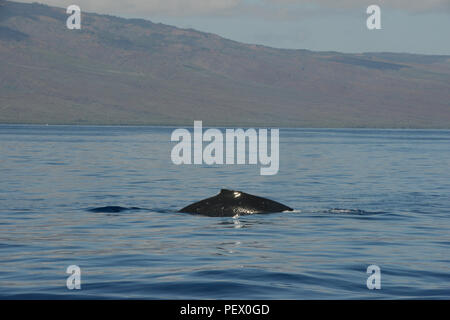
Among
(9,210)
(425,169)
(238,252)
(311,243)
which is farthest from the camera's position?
(425,169)

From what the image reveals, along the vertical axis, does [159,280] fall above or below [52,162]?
below

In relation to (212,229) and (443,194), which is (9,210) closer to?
(212,229)

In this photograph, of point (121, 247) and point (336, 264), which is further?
point (121, 247)

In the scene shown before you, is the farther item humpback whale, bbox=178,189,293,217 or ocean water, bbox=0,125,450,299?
humpback whale, bbox=178,189,293,217

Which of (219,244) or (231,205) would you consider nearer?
(219,244)

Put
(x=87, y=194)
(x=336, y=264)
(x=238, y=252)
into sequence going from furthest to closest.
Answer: (x=87, y=194), (x=238, y=252), (x=336, y=264)

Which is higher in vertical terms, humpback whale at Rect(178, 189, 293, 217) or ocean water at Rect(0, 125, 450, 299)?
humpback whale at Rect(178, 189, 293, 217)

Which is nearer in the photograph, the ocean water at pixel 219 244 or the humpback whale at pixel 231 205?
the ocean water at pixel 219 244

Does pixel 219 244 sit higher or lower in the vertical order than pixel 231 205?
lower

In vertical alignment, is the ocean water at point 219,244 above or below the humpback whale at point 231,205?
below

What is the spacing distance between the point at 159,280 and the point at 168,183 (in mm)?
24846
